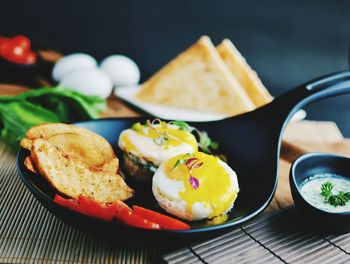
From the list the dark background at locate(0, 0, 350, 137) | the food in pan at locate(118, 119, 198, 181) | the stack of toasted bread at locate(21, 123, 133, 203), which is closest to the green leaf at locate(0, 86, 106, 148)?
the stack of toasted bread at locate(21, 123, 133, 203)

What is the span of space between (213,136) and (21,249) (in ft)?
2.92

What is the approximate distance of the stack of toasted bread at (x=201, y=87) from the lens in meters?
2.89

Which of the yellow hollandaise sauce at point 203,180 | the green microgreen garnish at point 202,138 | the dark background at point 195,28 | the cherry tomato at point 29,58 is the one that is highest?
the yellow hollandaise sauce at point 203,180

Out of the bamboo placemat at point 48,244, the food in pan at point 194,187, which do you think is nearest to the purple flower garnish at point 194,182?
the food in pan at point 194,187

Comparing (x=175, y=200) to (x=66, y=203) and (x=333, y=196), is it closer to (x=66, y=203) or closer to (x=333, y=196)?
(x=66, y=203)

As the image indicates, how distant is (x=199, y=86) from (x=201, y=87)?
1 cm

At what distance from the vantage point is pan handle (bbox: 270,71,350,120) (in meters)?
2.04

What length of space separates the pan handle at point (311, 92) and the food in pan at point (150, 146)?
0.38 meters

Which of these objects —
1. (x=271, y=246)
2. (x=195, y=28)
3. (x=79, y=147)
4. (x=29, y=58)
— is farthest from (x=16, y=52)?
(x=195, y=28)

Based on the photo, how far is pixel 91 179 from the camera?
1661 millimetres

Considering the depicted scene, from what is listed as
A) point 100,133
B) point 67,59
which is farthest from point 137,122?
point 67,59

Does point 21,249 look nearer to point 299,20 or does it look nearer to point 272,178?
point 272,178

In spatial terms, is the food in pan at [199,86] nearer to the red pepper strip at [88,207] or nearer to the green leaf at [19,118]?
the green leaf at [19,118]

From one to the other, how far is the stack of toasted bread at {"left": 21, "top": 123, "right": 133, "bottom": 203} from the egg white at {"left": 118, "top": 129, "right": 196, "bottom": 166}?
10cm
